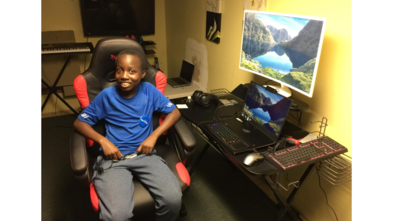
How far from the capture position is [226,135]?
1.39 meters

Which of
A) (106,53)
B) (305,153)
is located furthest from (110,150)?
(305,153)

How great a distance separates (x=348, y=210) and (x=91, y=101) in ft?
5.15

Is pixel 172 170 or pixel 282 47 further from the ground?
pixel 282 47

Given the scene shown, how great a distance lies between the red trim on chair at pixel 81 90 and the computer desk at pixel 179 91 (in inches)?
48.0

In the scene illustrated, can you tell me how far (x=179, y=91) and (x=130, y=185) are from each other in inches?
62.2

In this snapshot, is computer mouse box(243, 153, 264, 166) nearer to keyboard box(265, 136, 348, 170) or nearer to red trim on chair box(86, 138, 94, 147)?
keyboard box(265, 136, 348, 170)

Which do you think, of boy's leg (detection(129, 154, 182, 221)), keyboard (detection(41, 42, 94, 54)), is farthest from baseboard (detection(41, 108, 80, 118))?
boy's leg (detection(129, 154, 182, 221))

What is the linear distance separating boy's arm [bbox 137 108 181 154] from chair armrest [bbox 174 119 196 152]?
0.04 metres

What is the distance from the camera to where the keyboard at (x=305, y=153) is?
1.16 metres

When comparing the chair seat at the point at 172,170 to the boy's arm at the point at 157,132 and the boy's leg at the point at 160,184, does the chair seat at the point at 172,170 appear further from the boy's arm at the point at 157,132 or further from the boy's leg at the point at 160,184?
the boy's arm at the point at 157,132

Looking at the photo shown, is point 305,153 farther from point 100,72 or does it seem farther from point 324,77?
point 100,72

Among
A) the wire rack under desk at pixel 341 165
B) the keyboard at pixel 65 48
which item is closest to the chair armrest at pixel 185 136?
the wire rack under desk at pixel 341 165

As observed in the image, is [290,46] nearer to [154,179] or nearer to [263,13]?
[263,13]

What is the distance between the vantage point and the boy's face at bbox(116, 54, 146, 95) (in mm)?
1367
